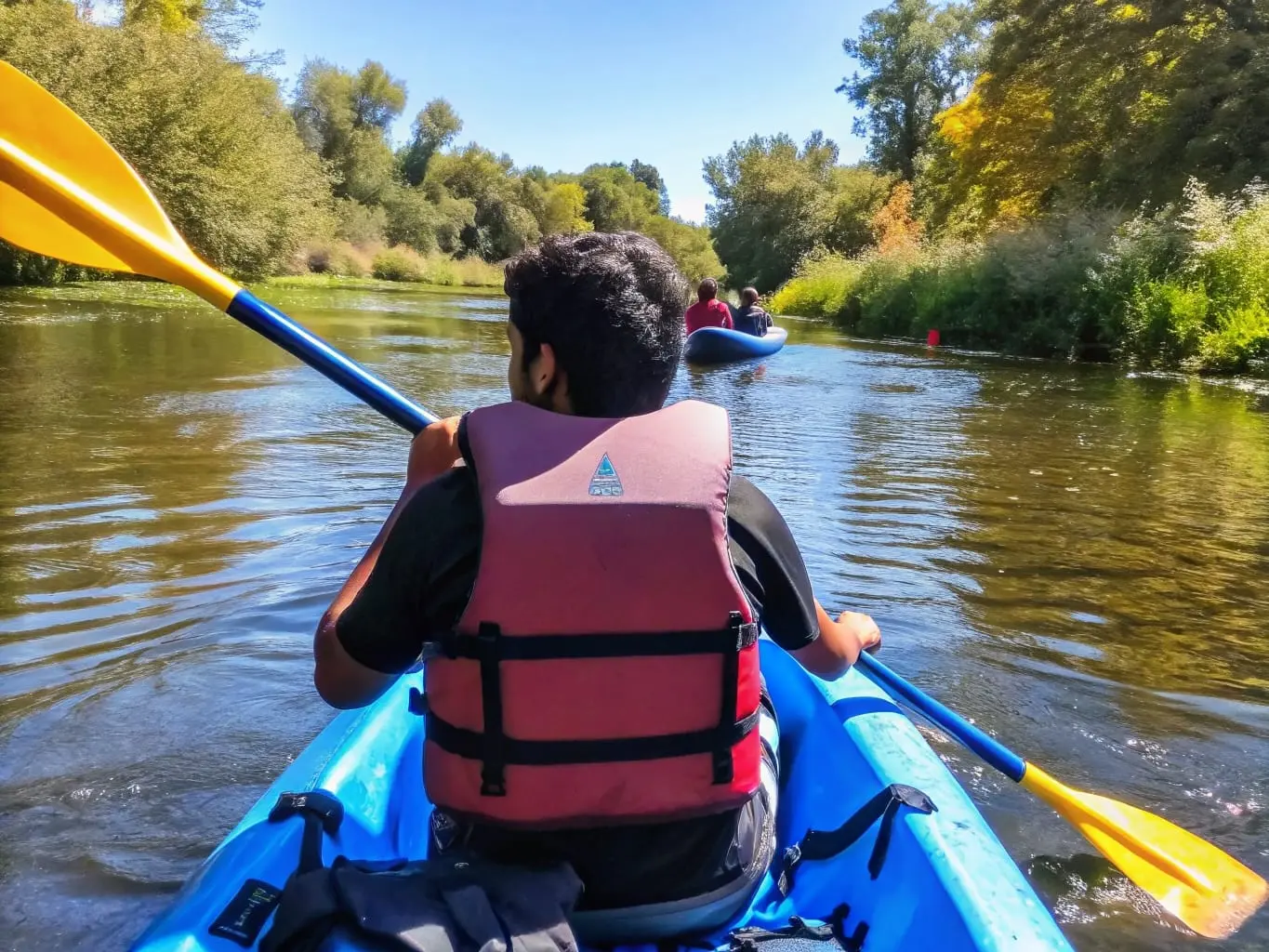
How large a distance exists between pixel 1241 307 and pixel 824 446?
7.33 meters

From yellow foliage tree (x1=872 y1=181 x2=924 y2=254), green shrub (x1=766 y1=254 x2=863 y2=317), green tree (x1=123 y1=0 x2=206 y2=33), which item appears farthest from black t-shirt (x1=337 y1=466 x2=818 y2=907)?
yellow foliage tree (x1=872 y1=181 x2=924 y2=254)

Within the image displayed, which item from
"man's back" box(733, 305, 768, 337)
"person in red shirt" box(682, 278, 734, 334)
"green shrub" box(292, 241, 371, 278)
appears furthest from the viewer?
"green shrub" box(292, 241, 371, 278)

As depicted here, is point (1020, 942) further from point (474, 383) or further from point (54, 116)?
point (474, 383)

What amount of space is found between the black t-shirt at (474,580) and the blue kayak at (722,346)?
9280 mm

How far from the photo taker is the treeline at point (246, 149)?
1702 centimetres

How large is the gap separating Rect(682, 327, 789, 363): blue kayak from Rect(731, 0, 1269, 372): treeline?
5001mm

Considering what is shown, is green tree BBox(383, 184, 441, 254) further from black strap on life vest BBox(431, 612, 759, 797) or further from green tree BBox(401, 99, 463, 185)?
black strap on life vest BBox(431, 612, 759, 797)

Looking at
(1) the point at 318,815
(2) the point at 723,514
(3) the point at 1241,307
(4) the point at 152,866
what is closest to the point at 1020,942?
(2) the point at 723,514

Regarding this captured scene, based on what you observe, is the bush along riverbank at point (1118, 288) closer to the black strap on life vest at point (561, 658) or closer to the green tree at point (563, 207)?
the black strap on life vest at point (561, 658)

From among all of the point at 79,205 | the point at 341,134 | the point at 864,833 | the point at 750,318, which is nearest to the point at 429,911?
the point at 864,833

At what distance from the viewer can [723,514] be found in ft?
3.90

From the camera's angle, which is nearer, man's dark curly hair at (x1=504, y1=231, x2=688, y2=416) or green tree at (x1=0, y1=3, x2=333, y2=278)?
man's dark curly hair at (x1=504, y1=231, x2=688, y2=416)

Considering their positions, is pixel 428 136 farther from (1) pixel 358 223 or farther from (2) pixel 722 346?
(2) pixel 722 346

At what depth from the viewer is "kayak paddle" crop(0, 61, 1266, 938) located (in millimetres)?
2078
